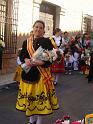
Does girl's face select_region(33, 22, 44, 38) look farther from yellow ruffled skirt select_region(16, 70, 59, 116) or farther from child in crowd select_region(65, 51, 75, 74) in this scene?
child in crowd select_region(65, 51, 75, 74)

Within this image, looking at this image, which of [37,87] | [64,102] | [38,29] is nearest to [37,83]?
[37,87]

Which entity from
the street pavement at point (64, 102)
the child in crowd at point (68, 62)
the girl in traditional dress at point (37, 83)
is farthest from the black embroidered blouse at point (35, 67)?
the child in crowd at point (68, 62)

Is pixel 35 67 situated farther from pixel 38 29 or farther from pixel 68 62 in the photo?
pixel 68 62

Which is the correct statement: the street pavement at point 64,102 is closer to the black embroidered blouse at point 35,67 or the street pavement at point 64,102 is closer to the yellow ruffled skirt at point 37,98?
the yellow ruffled skirt at point 37,98

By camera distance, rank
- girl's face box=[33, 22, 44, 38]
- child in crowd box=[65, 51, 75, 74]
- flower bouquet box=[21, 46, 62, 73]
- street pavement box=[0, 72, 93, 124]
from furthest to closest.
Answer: child in crowd box=[65, 51, 75, 74]
street pavement box=[0, 72, 93, 124]
girl's face box=[33, 22, 44, 38]
flower bouquet box=[21, 46, 62, 73]

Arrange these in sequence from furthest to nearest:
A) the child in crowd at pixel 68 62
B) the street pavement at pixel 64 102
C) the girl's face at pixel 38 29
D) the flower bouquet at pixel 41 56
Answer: the child in crowd at pixel 68 62
the street pavement at pixel 64 102
the girl's face at pixel 38 29
the flower bouquet at pixel 41 56

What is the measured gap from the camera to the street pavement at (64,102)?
296 inches

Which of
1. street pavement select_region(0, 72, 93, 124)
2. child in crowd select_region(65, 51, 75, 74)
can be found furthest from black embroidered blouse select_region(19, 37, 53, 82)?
child in crowd select_region(65, 51, 75, 74)

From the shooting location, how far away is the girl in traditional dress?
A: 618 centimetres

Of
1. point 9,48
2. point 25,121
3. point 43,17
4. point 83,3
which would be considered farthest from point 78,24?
point 25,121

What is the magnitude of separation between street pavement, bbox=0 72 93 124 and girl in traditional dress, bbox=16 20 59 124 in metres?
0.99

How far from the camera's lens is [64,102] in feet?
30.8

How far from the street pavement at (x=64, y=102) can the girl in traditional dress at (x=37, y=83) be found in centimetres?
99

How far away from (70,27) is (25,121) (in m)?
14.1
